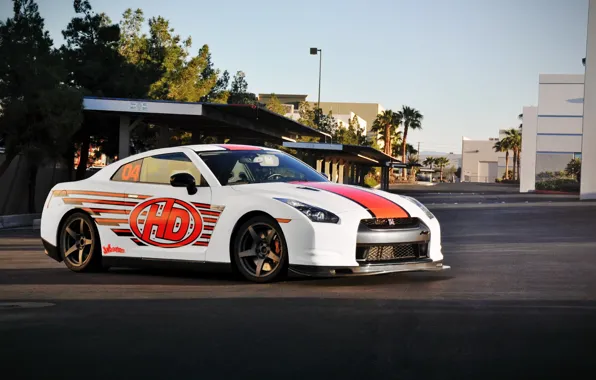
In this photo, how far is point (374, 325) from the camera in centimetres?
677

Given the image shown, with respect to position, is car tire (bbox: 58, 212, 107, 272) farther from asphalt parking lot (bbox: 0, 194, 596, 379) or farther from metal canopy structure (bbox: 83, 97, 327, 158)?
metal canopy structure (bbox: 83, 97, 327, 158)

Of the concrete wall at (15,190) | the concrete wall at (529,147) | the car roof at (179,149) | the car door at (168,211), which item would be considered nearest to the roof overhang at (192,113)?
the concrete wall at (15,190)

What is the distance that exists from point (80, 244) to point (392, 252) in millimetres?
3798

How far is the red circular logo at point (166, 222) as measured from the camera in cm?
998

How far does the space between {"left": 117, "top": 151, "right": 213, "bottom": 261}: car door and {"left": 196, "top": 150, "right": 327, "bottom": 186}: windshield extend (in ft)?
0.70

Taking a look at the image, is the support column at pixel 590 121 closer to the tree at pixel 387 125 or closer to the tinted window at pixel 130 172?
the tinted window at pixel 130 172

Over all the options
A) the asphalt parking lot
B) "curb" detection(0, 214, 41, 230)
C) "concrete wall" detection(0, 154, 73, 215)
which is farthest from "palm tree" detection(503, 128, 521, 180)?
the asphalt parking lot

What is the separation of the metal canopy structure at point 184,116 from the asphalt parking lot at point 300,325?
17340 mm

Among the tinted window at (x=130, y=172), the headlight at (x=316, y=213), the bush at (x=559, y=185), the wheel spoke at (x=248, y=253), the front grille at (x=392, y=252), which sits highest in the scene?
the bush at (x=559, y=185)

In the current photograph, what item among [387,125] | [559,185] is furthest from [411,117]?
[559,185]

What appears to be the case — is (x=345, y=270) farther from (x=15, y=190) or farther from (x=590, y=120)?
(x=590, y=120)

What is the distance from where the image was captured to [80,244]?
11.0m

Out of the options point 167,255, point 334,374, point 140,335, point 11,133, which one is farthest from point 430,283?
point 11,133

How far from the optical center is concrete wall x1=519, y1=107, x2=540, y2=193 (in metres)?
91.9
